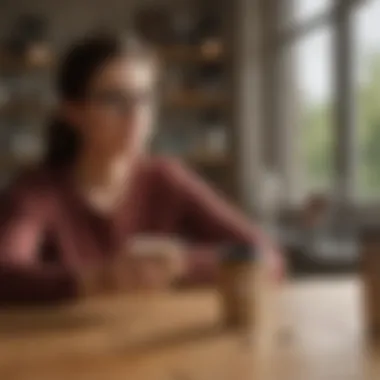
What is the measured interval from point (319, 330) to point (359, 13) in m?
2.69

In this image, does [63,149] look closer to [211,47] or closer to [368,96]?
[368,96]

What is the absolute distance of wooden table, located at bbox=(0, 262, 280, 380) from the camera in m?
0.94

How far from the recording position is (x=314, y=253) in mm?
3322

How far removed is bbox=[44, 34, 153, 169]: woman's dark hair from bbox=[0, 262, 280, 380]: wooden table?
72 centimetres

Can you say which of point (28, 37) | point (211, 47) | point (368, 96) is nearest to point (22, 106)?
A: point (28, 37)

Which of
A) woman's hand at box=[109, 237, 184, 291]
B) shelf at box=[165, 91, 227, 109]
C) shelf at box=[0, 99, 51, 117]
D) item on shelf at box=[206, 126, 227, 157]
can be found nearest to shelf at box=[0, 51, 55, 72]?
shelf at box=[0, 99, 51, 117]

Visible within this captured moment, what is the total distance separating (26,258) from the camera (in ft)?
6.08

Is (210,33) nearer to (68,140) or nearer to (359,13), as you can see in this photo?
(359,13)

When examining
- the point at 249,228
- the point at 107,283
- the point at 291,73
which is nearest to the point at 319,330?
the point at 107,283

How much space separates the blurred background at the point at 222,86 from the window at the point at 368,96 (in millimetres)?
220

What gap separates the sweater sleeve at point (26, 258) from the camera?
155 cm

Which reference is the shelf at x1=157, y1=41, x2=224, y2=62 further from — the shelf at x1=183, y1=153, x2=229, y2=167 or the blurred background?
the shelf at x1=183, y1=153, x2=229, y2=167

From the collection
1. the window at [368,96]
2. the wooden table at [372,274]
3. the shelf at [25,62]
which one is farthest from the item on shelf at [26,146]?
the wooden table at [372,274]

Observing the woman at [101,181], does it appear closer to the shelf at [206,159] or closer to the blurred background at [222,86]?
the blurred background at [222,86]
